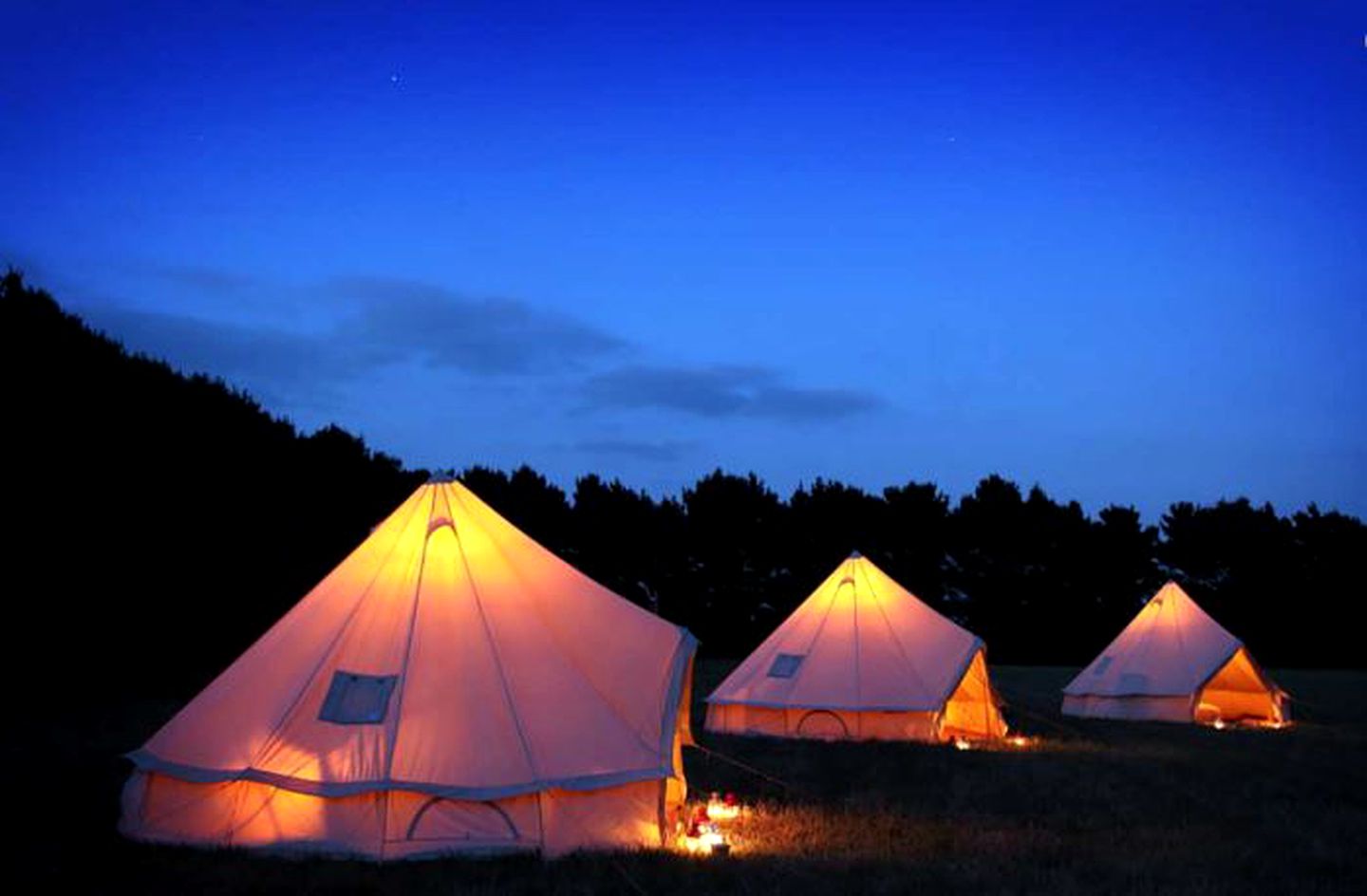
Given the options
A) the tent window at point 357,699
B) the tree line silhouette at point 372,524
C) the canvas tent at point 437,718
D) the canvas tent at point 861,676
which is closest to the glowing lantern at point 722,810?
the canvas tent at point 437,718

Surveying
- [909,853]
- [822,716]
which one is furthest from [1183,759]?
[909,853]

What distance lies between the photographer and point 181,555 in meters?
21.8

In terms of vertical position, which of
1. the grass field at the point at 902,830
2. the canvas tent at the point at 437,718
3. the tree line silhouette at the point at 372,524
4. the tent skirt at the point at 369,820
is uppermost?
the tree line silhouette at the point at 372,524

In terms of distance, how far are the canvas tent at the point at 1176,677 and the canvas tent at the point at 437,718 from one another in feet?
53.6

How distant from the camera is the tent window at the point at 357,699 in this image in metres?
8.76

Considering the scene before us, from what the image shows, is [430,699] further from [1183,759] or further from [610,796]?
[1183,759]

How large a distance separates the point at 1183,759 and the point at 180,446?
16.9m

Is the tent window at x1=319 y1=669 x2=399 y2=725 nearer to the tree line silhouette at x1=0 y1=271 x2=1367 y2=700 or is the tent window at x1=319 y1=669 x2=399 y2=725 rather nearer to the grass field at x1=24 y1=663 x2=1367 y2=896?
the grass field at x1=24 y1=663 x2=1367 y2=896

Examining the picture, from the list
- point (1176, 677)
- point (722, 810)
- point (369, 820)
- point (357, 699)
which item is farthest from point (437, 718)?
point (1176, 677)

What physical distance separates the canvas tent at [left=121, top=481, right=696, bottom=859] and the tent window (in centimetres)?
1

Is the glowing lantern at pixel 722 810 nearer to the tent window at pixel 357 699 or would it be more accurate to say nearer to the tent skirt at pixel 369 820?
the tent skirt at pixel 369 820

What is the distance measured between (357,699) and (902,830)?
14.3 feet

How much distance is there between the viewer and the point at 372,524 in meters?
27.8

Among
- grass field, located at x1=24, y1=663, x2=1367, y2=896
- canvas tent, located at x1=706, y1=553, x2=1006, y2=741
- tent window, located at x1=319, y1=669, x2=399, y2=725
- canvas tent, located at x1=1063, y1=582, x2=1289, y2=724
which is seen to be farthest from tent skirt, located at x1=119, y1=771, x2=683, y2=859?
canvas tent, located at x1=1063, y1=582, x2=1289, y2=724
